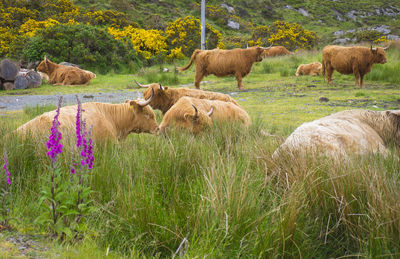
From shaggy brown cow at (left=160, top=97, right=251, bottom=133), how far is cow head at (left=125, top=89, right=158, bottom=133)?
17 cm

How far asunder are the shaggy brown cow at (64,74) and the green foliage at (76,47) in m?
2.75

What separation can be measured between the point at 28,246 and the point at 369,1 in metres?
70.8

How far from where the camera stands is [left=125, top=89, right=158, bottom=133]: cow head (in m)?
5.20

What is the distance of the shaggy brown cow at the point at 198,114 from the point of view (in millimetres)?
5047

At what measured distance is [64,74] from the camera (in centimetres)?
1273

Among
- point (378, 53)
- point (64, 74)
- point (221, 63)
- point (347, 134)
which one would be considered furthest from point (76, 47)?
point (347, 134)

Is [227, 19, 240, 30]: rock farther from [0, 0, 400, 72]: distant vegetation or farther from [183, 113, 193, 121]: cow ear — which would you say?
[183, 113, 193, 121]: cow ear

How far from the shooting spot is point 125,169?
103 inches

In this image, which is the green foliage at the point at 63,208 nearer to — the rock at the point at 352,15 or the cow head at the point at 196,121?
the cow head at the point at 196,121

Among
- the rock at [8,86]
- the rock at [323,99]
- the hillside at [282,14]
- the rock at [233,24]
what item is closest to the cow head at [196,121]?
the rock at [323,99]

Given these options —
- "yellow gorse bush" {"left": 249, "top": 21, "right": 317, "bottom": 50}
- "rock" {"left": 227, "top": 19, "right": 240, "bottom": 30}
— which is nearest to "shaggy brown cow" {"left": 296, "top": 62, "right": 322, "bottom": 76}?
"yellow gorse bush" {"left": 249, "top": 21, "right": 317, "bottom": 50}

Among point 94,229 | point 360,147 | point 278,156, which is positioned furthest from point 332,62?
point 94,229

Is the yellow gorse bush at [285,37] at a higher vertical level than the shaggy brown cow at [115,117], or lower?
higher

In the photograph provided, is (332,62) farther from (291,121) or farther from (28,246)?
(28,246)
